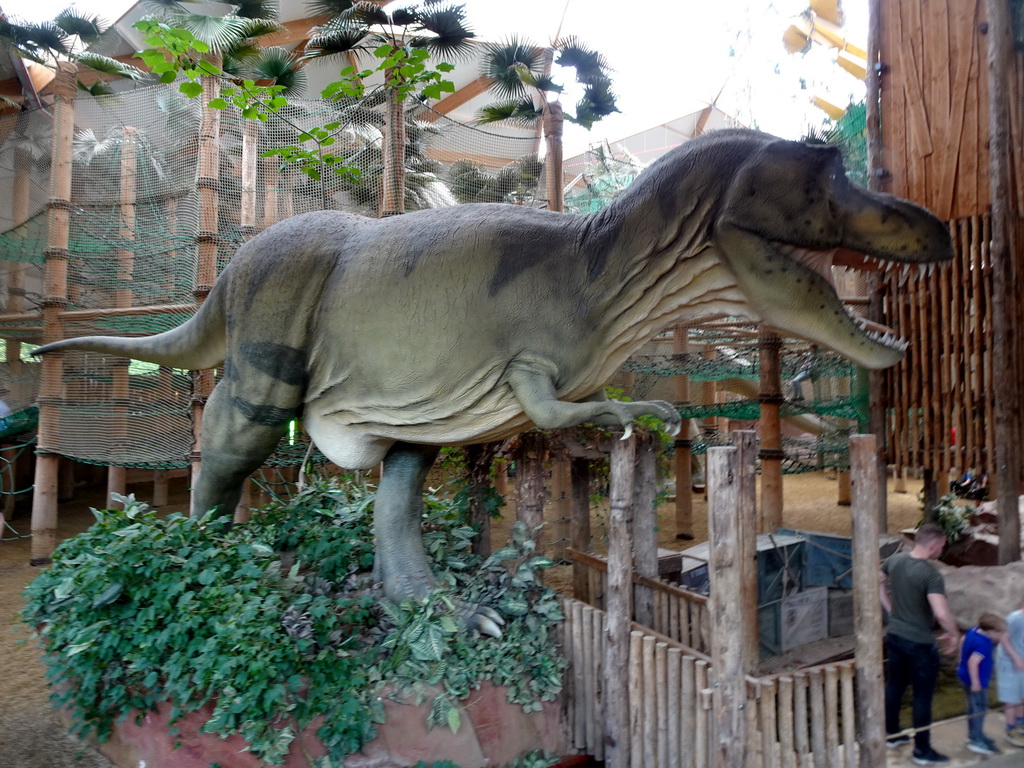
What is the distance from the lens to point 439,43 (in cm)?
833

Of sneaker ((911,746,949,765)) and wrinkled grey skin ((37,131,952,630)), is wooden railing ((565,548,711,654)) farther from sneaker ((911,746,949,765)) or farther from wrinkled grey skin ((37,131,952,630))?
sneaker ((911,746,949,765))

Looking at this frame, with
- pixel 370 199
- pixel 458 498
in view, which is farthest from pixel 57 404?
pixel 458 498

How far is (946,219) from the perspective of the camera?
4656mm

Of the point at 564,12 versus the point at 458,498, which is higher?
the point at 564,12

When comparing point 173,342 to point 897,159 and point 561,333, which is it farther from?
point 897,159

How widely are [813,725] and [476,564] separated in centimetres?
167

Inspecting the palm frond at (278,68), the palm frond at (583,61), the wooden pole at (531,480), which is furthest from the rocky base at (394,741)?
the palm frond at (583,61)

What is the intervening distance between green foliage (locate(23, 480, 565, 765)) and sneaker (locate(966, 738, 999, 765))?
6.64 feet

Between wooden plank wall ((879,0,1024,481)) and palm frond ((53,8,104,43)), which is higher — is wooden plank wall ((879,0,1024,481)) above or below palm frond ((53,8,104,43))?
below

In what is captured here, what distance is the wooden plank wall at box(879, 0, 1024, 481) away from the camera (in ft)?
14.7

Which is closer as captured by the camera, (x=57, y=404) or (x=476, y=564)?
(x=476, y=564)

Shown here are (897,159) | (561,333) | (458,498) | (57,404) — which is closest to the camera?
(561,333)

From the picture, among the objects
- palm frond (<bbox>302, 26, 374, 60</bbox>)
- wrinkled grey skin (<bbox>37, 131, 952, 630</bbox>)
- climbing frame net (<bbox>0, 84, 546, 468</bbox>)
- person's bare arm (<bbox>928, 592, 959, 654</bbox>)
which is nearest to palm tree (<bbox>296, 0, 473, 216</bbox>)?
palm frond (<bbox>302, 26, 374, 60</bbox>)

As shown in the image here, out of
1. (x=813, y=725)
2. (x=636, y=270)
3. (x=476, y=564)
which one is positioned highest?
(x=636, y=270)
